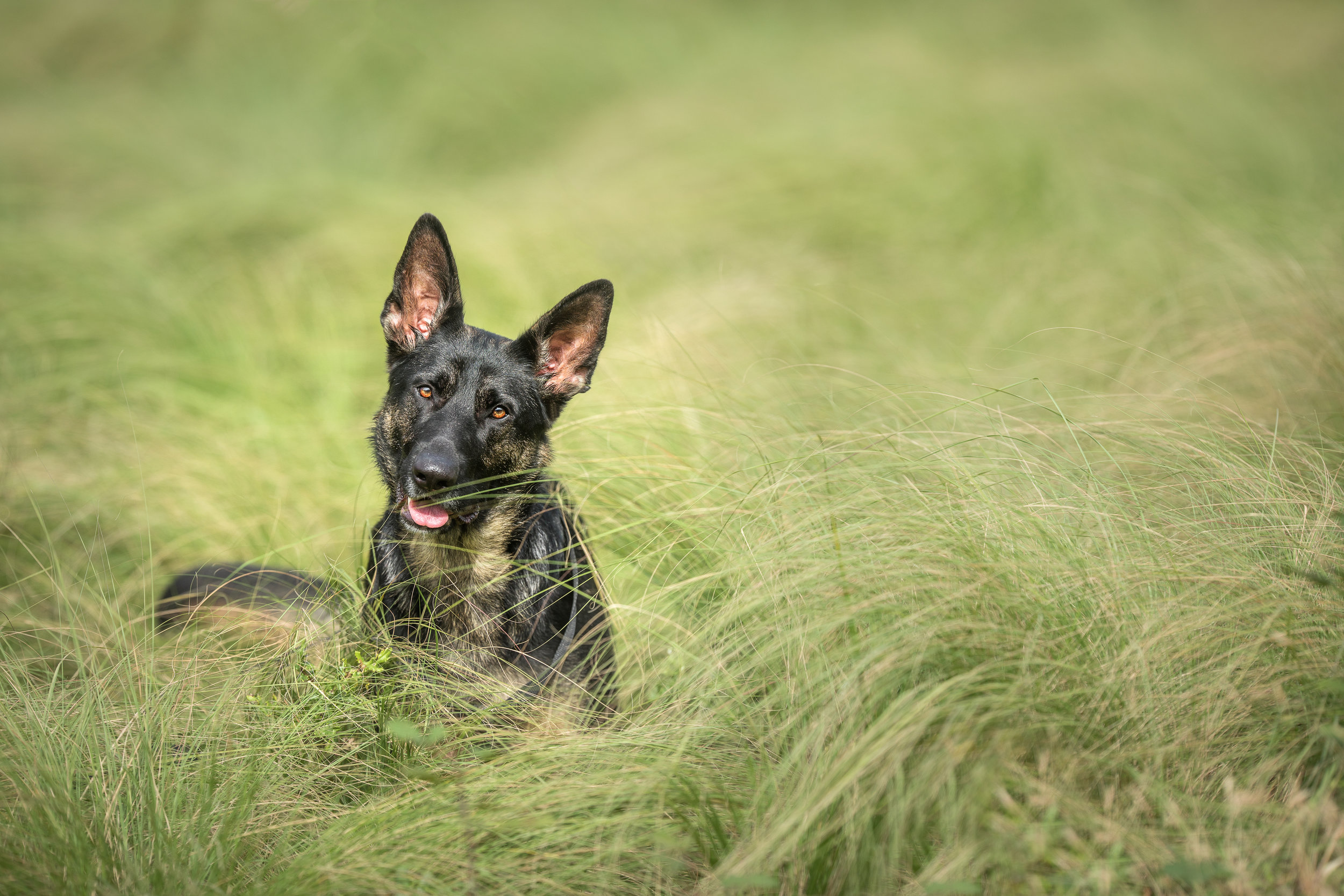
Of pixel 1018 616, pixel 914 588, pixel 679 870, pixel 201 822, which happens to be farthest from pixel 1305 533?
pixel 201 822

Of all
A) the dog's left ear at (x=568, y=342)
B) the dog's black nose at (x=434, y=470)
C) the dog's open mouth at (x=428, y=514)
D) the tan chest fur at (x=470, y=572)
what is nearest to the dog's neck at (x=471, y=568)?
the tan chest fur at (x=470, y=572)

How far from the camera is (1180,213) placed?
6.21m

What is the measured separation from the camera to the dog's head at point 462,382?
2854 millimetres

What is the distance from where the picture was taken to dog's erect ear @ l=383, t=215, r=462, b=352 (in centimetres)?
297

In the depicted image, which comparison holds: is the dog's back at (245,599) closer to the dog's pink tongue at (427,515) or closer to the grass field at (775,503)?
the grass field at (775,503)

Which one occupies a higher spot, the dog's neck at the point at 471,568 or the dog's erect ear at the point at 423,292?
the dog's erect ear at the point at 423,292

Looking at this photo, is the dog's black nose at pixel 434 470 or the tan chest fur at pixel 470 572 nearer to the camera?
the dog's black nose at pixel 434 470

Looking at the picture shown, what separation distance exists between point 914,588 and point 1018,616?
0.86 feet

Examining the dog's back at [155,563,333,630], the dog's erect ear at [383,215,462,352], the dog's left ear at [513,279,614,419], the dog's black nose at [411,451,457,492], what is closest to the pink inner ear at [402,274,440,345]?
the dog's erect ear at [383,215,462,352]

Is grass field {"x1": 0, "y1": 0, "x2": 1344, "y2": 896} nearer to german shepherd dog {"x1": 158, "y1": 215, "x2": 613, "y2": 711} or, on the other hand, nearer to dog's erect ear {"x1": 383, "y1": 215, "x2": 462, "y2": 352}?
german shepherd dog {"x1": 158, "y1": 215, "x2": 613, "y2": 711}

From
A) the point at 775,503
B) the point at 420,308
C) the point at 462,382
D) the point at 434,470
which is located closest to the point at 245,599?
the point at 434,470

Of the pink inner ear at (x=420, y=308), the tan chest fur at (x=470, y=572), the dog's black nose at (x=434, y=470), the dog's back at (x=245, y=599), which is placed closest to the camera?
the dog's black nose at (x=434, y=470)

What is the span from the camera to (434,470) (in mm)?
2650

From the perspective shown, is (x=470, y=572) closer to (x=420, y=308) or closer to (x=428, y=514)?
(x=428, y=514)
